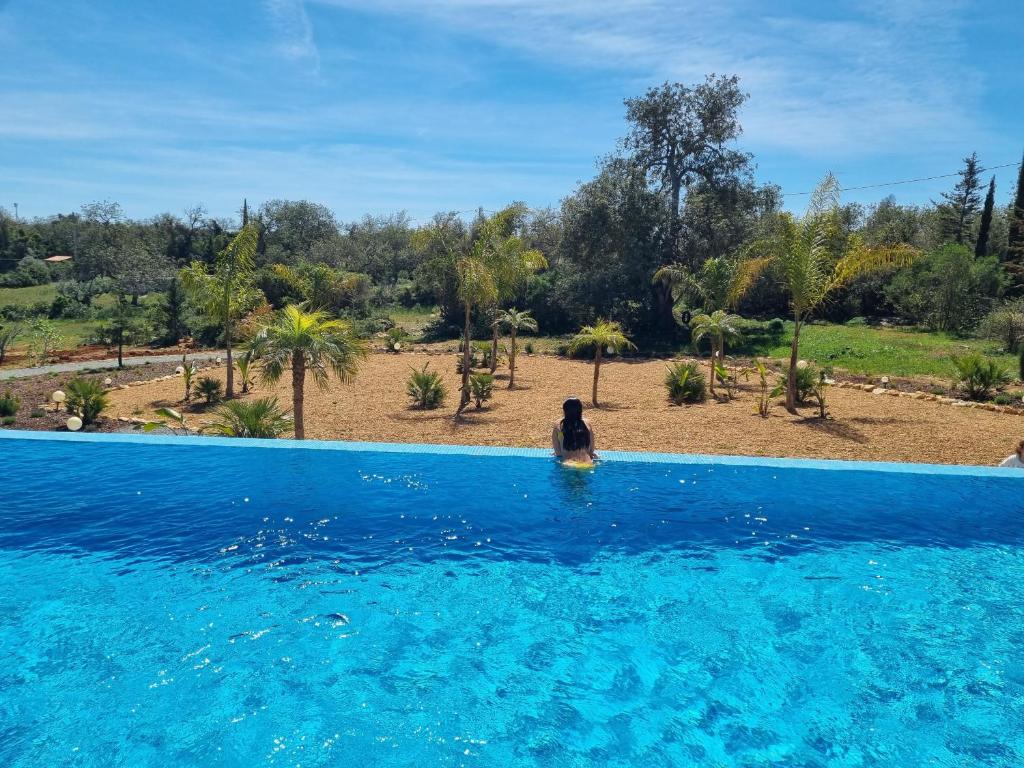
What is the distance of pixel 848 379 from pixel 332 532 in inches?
621

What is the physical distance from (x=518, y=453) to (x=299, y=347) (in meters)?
3.88

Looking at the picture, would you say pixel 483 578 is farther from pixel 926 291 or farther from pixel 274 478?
pixel 926 291

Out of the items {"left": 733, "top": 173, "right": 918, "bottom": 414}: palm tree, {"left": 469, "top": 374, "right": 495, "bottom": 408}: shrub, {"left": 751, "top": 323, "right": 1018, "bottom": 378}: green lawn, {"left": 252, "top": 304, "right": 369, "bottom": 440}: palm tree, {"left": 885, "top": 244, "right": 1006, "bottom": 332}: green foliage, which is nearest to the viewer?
{"left": 252, "top": 304, "right": 369, "bottom": 440}: palm tree

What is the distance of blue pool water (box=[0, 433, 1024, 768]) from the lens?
4.54 meters

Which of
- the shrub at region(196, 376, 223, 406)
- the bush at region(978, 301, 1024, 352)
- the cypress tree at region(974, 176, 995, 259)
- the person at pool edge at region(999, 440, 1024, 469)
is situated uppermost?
the cypress tree at region(974, 176, 995, 259)

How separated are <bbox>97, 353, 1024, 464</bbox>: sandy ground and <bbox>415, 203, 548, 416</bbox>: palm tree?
5.41ft

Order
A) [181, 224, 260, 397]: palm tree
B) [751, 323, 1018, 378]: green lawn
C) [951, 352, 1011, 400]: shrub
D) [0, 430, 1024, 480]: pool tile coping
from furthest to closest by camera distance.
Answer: [751, 323, 1018, 378]: green lawn, [181, 224, 260, 397]: palm tree, [951, 352, 1011, 400]: shrub, [0, 430, 1024, 480]: pool tile coping

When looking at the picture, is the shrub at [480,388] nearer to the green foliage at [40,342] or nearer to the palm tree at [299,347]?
the palm tree at [299,347]

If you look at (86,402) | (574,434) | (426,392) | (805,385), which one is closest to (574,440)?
(574,434)

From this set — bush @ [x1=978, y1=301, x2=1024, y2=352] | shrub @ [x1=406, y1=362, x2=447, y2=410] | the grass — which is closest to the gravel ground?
shrub @ [x1=406, y1=362, x2=447, y2=410]

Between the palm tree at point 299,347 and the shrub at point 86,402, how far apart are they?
17.0 feet

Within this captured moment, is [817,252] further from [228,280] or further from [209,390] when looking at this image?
[209,390]

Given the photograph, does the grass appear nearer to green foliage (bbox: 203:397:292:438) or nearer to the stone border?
green foliage (bbox: 203:397:292:438)

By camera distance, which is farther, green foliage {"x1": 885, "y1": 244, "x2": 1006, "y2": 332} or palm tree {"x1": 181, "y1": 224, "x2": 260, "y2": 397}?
green foliage {"x1": 885, "y1": 244, "x2": 1006, "y2": 332}
